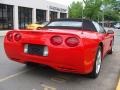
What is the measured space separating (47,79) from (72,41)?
3.61 feet

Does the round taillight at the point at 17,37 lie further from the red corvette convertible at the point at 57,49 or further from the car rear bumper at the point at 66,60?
the car rear bumper at the point at 66,60

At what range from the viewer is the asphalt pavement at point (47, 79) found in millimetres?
5469

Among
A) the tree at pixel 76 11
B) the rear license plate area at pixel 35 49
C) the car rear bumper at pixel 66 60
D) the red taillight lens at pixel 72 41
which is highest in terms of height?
the tree at pixel 76 11

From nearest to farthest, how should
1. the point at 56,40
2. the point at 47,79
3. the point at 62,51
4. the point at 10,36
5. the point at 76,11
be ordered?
1. the point at 62,51
2. the point at 56,40
3. the point at 47,79
4. the point at 10,36
5. the point at 76,11

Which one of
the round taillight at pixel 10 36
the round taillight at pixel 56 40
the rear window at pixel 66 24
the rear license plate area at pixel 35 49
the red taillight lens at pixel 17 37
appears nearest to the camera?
the round taillight at pixel 56 40

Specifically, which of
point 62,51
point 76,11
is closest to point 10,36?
point 62,51

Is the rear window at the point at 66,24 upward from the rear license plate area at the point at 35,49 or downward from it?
upward

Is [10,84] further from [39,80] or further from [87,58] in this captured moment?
[87,58]

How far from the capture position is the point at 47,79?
236 inches

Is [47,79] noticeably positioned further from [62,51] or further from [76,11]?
[76,11]

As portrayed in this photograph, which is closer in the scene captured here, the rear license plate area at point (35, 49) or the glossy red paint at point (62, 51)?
the glossy red paint at point (62, 51)

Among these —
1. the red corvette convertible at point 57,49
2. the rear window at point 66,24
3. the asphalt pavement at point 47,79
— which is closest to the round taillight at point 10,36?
the red corvette convertible at point 57,49

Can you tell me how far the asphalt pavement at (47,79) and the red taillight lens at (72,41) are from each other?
85 cm

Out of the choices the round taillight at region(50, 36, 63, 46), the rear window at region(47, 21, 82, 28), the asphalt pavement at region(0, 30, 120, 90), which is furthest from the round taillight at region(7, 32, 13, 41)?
the rear window at region(47, 21, 82, 28)
